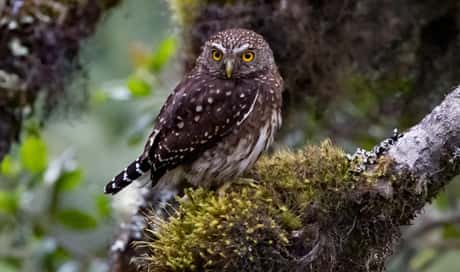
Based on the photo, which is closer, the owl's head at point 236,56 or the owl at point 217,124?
the owl at point 217,124

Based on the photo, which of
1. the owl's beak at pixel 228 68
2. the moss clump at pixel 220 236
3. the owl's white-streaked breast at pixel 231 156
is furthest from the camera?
the owl's beak at pixel 228 68

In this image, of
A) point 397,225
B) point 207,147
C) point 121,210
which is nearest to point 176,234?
point 397,225

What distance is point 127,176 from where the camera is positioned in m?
3.15

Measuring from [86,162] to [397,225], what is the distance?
4.10 meters

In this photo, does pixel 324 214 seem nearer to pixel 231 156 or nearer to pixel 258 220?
pixel 258 220

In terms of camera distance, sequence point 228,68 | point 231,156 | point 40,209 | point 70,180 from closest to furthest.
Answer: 1. point 231,156
2. point 228,68
3. point 70,180
4. point 40,209

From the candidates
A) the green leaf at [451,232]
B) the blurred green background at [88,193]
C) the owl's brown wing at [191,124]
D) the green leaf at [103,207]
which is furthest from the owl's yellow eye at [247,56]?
the green leaf at [451,232]

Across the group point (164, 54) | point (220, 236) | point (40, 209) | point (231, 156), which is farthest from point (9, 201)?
point (220, 236)

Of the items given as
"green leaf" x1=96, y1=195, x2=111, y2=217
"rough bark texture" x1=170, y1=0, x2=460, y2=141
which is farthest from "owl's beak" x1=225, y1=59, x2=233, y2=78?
"green leaf" x1=96, y1=195, x2=111, y2=217

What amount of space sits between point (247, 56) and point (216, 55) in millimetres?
112

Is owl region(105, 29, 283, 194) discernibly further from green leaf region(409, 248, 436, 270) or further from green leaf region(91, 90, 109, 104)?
green leaf region(409, 248, 436, 270)

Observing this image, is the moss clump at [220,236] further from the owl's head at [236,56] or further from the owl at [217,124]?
the owl's head at [236,56]

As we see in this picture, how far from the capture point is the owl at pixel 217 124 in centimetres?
314

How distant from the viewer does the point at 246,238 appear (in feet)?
7.57
